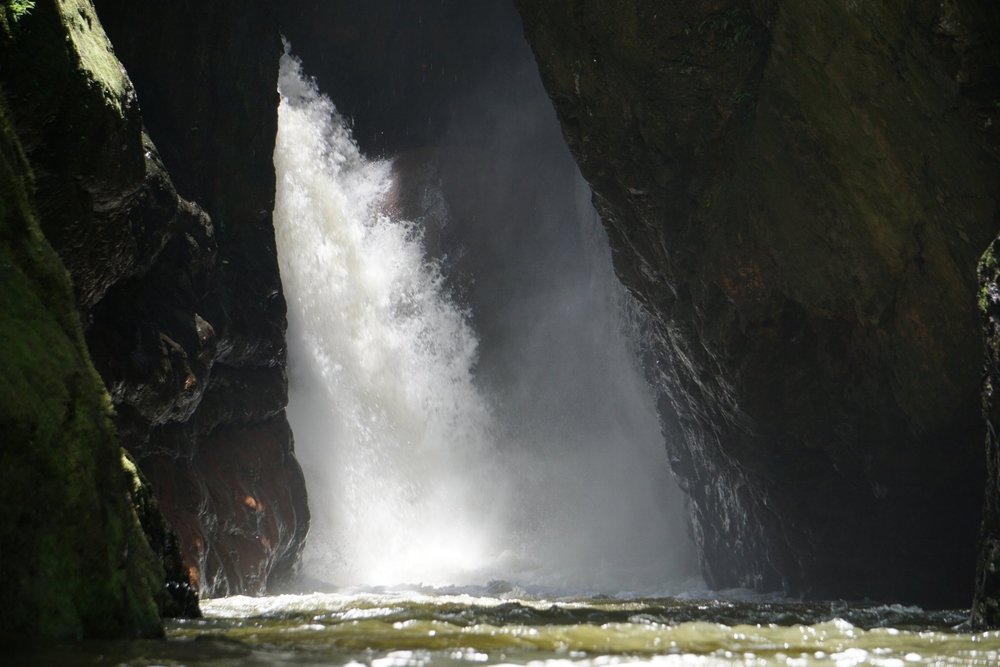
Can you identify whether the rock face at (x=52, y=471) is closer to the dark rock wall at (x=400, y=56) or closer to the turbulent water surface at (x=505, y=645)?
the turbulent water surface at (x=505, y=645)

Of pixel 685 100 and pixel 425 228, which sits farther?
pixel 425 228

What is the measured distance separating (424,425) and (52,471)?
78.4ft

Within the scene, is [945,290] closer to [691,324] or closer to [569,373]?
[691,324]

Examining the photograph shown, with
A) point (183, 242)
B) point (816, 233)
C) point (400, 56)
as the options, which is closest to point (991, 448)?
point (816, 233)

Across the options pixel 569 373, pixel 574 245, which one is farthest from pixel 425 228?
pixel 569 373

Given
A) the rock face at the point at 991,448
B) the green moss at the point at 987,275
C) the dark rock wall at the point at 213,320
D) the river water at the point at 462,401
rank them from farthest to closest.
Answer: the river water at the point at 462,401, the dark rock wall at the point at 213,320, the green moss at the point at 987,275, the rock face at the point at 991,448

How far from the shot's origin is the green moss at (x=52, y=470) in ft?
12.2

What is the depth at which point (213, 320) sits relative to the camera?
14.4 metres

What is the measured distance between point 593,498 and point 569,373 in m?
4.60

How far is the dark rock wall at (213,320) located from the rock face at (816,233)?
5919 millimetres

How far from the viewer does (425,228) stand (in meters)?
32.2

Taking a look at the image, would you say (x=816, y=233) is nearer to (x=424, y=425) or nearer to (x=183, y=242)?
(x=183, y=242)

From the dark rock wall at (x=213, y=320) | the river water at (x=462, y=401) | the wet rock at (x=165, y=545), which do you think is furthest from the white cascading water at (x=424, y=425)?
the wet rock at (x=165, y=545)

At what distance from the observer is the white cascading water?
22.6 m
